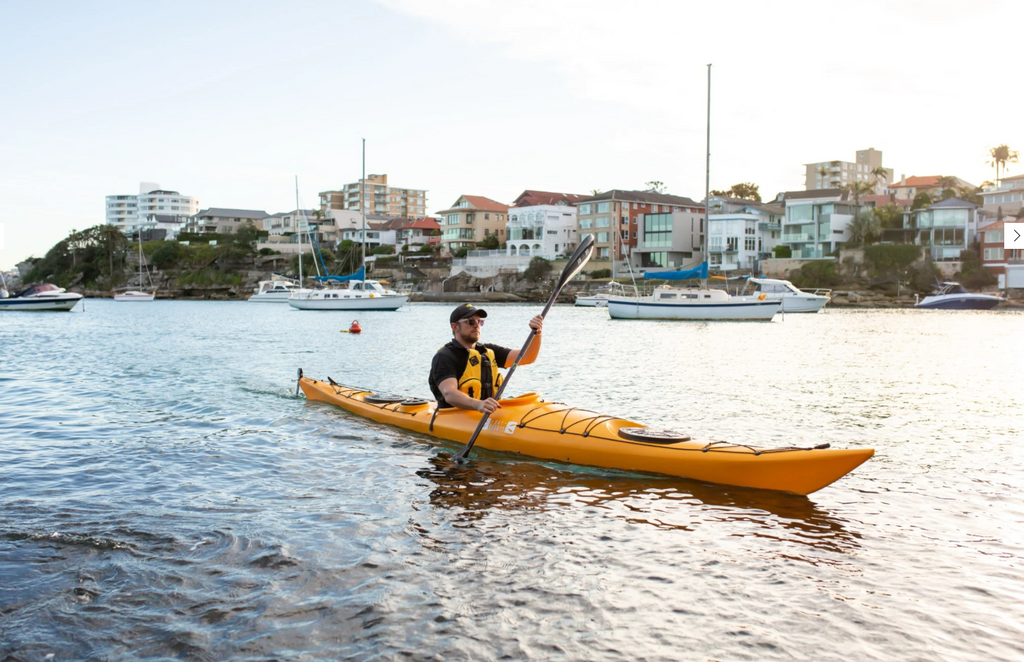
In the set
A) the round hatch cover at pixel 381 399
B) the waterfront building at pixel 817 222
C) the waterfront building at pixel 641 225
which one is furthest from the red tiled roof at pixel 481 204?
the round hatch cover at pixel 381 399

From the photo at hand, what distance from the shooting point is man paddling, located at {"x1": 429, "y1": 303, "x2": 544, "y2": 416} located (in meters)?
8.09

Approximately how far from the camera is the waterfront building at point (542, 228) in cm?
8288

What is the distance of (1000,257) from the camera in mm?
60906

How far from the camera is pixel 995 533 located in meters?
5.92

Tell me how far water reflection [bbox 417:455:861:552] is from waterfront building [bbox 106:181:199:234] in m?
164

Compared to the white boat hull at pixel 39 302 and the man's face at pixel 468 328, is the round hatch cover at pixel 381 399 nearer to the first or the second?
the man's face at pixel 468 328

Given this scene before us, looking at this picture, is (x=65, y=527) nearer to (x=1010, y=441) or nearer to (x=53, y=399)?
(x=53, y=399)

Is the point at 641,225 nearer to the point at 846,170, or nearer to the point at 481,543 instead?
the point at 481,543

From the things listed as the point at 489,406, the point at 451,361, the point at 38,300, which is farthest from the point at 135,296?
the point at 489,406

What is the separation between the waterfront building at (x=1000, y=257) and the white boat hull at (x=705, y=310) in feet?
105

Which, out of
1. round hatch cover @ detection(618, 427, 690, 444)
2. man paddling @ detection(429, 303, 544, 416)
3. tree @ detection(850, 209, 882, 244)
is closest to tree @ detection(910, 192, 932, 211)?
tree @ detection(850, 209, 882, 244)

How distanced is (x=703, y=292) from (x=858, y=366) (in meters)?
21.2

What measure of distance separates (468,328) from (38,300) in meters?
56.1

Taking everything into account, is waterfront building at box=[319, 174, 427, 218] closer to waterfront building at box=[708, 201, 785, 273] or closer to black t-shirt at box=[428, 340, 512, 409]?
waterfront building at box=[708, 201, 785, 273]
